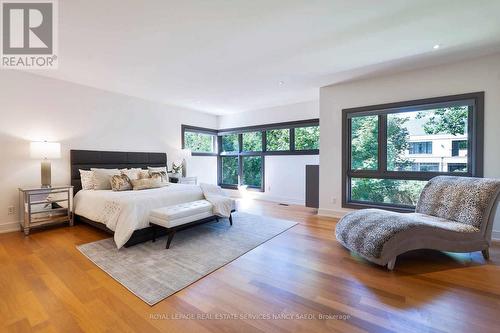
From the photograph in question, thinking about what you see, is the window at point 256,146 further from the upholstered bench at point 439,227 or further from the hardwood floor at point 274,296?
the hardwood floor at point 274,296

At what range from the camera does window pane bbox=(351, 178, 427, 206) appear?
3746 mm

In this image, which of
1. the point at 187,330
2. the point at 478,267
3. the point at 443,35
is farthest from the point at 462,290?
the point at 443,35

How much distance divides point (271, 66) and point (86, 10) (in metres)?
2.29

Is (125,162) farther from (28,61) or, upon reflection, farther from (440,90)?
(440,90)

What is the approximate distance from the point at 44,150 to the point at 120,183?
1168mm

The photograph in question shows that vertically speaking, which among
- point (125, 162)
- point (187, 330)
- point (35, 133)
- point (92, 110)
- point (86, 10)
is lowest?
point (187, 330)

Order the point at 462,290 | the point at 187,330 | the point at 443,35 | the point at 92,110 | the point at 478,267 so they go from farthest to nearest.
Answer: the point at 92,110 < the point at 443,35 < the point at 478,267 < the point at 462,290 < the point at 187,330

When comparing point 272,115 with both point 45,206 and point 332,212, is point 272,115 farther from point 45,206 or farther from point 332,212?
point 45,206

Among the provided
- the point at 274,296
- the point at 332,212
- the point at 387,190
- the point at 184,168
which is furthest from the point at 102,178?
the point at 387,190

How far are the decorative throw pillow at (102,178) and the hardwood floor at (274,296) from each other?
132 cm

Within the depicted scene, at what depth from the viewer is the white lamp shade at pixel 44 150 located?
3361 mm

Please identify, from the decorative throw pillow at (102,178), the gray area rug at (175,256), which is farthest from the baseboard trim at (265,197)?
the decorative throw pillow at (102,178)

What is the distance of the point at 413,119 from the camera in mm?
3721

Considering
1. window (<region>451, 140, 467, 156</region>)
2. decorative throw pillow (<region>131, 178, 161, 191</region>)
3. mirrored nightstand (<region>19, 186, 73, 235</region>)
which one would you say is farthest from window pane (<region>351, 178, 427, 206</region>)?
mirrored nightstand (<region>19, 186, 73, 235</region>)
